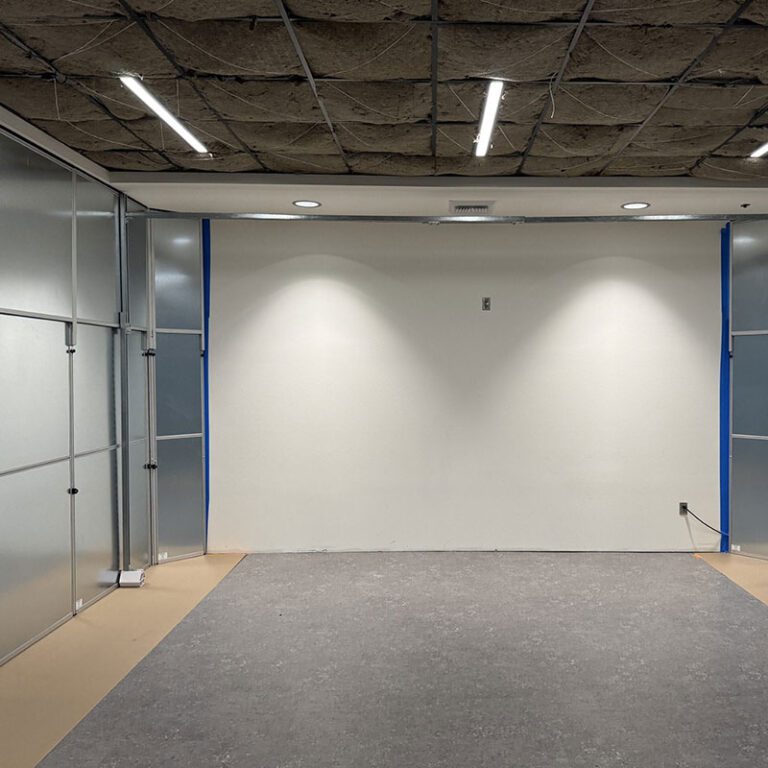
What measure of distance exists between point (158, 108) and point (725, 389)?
5258 mm

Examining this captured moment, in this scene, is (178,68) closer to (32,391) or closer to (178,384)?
(32,391)

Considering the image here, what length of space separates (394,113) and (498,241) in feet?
8.05

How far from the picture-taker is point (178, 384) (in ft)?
18.4

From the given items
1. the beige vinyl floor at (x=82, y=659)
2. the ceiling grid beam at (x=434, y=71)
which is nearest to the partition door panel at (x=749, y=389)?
the ceiling grid beam at (x=434, y=71)

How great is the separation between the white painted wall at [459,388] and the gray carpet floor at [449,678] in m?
0.81

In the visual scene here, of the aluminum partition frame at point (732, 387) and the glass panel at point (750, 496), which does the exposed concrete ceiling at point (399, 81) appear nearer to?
the aluminum partition frame at point (732, 387)

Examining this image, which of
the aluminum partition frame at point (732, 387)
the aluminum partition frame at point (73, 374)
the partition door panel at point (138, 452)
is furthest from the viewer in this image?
the aluminum partition frame at point (732, 387)

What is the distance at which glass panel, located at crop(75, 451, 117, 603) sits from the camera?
172 inches

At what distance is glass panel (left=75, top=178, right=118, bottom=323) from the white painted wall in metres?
→ 1.12

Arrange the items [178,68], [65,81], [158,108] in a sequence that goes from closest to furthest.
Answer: [178,68] < [65,81] < [158,108]

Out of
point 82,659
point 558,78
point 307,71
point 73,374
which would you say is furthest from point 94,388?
point 558,78

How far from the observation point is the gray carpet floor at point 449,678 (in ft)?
9.19

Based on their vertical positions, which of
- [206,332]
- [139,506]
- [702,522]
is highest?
[206,332]

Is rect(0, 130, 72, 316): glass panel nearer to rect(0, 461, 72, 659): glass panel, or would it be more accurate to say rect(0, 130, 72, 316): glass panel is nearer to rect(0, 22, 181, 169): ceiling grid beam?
rect(0, 22, 181, 169): ceiling grid beam
